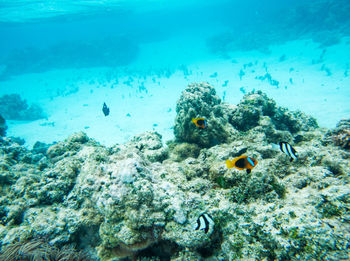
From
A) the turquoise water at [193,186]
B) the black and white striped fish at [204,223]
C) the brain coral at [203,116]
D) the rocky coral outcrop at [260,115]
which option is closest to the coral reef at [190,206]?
the turquoise water at [193,186]

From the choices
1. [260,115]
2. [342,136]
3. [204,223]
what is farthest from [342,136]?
[204,223]

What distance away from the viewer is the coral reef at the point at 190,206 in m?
2.31

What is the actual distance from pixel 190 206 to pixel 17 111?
867 inches

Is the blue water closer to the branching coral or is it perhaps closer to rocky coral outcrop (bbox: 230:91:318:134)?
rocky coral outcrop (bbox: 230:91:318:134)

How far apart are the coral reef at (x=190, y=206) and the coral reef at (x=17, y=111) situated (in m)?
15.2

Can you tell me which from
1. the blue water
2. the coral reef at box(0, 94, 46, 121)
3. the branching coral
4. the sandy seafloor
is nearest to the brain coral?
the branching coral

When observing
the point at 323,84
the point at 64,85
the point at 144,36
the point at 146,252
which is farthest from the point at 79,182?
the point at 144,36

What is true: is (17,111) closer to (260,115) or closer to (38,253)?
(38,253)

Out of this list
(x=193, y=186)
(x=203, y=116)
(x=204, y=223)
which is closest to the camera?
(x=204, y=223)

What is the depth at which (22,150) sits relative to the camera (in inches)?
283

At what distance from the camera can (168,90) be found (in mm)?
19188

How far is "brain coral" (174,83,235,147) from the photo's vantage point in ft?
17.5

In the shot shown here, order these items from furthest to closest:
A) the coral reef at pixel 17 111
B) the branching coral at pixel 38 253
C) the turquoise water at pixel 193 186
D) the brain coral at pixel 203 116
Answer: the coral reef at pixel 17 111 → the brain coral at pixel 203 116 → the branching coral at pixel 38 253 → the turquoise water at pixel 193 186

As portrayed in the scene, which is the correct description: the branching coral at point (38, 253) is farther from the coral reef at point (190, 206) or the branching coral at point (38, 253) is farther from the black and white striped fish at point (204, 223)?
the black and white striped fish at point (204, 223)
